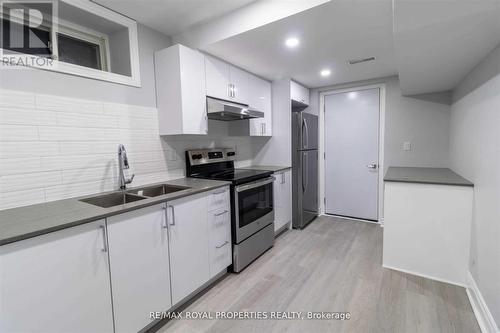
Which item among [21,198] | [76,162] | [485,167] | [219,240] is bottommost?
[219,240]

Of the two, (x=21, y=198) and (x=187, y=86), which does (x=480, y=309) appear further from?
(x=21, y=198)

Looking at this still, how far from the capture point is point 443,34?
4.66ft

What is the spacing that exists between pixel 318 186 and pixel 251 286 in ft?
7.76

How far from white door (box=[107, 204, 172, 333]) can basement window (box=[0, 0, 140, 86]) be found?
118 cm

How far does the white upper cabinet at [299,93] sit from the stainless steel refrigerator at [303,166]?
274 mm

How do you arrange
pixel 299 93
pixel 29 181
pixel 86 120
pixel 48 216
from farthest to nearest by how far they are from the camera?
pixel 299 93 < pixel 86 120 < pixel 29 181 < pixel 48 216

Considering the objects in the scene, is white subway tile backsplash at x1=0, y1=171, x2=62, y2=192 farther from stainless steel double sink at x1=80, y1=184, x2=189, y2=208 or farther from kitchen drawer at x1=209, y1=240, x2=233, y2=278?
kitchen drawer at x1=209, y1=240, x2=233, y2=278

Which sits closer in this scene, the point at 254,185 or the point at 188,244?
the point at 188,244

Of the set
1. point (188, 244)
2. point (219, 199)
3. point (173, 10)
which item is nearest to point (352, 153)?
point (219, 199)

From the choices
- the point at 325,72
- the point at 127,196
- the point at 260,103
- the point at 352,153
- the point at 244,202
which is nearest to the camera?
the point at 127,196

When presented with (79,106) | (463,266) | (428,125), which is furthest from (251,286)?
(428,125)

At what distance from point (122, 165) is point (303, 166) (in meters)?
2.37

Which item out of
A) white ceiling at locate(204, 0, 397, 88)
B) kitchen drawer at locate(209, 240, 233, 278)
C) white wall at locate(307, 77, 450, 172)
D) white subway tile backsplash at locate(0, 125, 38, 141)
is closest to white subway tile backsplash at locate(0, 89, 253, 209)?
white subway tile backsplash at locate(0, 125, 38, 141)

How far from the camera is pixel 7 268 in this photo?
996 millimetres
